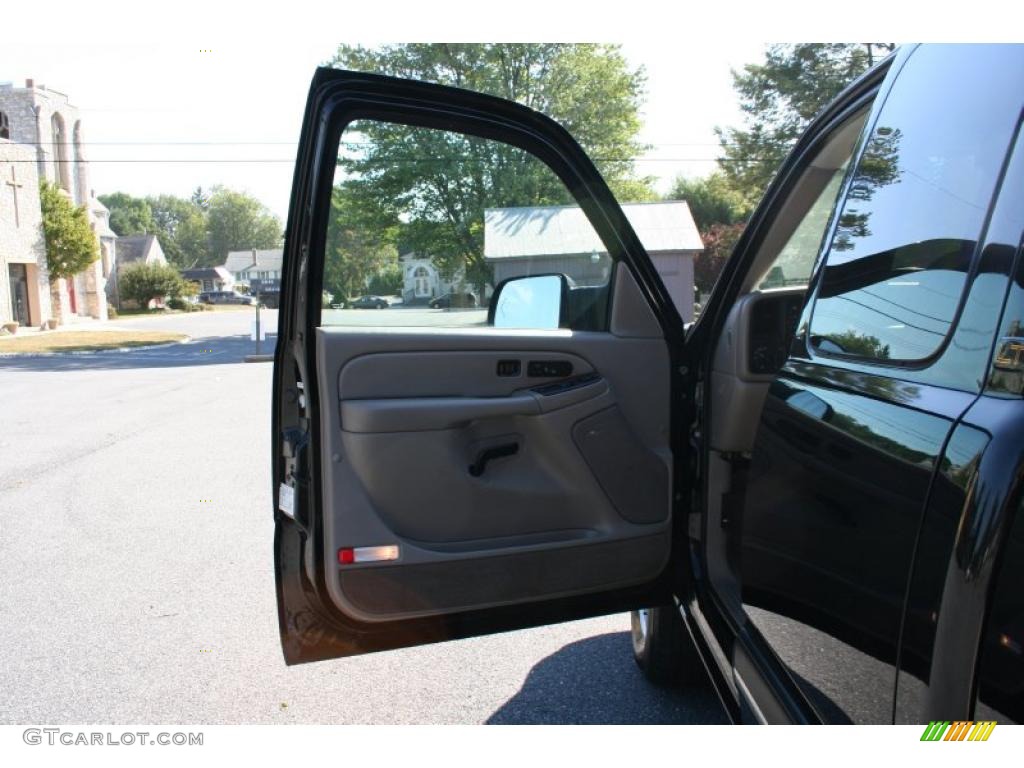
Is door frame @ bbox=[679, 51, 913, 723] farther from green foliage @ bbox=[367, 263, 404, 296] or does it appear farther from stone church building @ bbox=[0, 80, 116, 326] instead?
stone church building @ bbox=[0, 80, 116, 326]

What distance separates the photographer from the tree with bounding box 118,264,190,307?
51750mm

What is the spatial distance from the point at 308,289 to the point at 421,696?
183 centimetres

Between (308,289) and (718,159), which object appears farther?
(718,159)

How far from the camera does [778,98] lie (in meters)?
10.1

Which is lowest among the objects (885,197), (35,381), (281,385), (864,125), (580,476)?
(35,381)

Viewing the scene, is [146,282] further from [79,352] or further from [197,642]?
[197,642]

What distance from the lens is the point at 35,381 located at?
16047mm

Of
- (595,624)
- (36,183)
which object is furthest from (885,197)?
(36,183)

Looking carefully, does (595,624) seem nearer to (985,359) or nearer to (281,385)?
(281,385)

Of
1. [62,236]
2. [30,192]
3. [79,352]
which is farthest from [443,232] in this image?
[62,236]

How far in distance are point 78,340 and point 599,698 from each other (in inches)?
1173

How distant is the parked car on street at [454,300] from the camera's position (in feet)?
8.80

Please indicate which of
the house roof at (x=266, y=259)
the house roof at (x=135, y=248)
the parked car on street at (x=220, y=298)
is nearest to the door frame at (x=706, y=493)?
the house roof at (x=266, y=259)

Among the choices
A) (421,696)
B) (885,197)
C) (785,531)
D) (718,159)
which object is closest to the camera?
(885,197)
